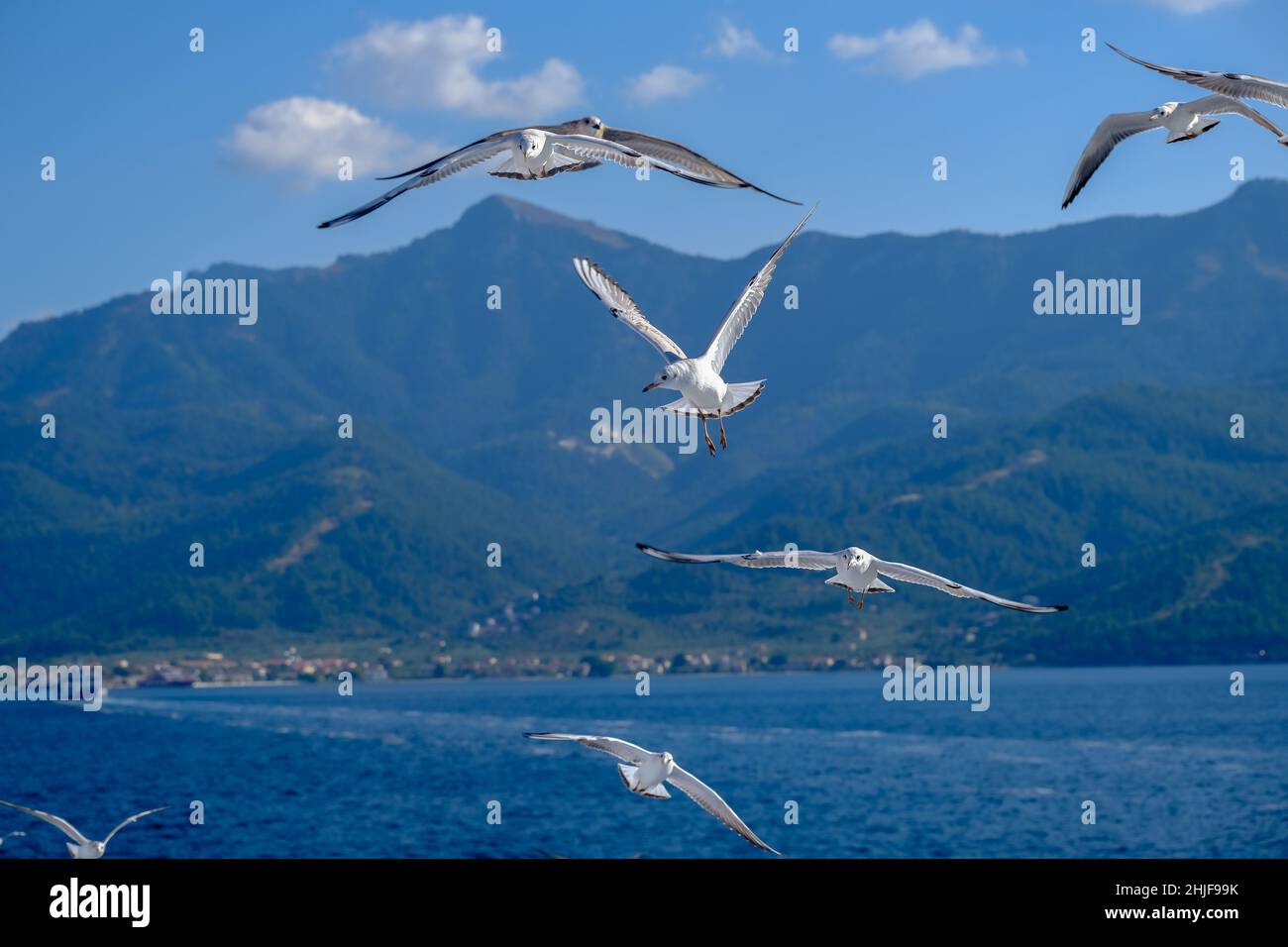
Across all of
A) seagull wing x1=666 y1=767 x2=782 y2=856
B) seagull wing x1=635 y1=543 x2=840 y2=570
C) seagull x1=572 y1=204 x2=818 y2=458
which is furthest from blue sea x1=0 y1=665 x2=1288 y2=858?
seagull x1=572 y1=204 x2=818 y2=458

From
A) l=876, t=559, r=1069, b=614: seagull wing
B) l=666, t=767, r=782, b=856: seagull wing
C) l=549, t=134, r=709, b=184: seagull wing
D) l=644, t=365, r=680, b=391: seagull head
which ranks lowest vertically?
l=666, t=767, r=782, b=856: seagull wing

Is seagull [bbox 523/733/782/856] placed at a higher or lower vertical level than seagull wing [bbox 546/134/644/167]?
→ lower

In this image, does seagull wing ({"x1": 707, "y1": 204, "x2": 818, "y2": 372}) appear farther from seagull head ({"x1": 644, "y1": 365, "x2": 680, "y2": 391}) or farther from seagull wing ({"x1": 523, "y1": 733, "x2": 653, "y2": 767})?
seagull wing ({"x1": 523, "y1": 733, "x2": 653, "y2": 767})

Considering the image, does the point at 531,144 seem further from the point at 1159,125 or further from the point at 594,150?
the point at 1159,125

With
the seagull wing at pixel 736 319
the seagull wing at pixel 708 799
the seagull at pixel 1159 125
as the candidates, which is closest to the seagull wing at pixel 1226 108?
the seagull at pixel 1159 125
